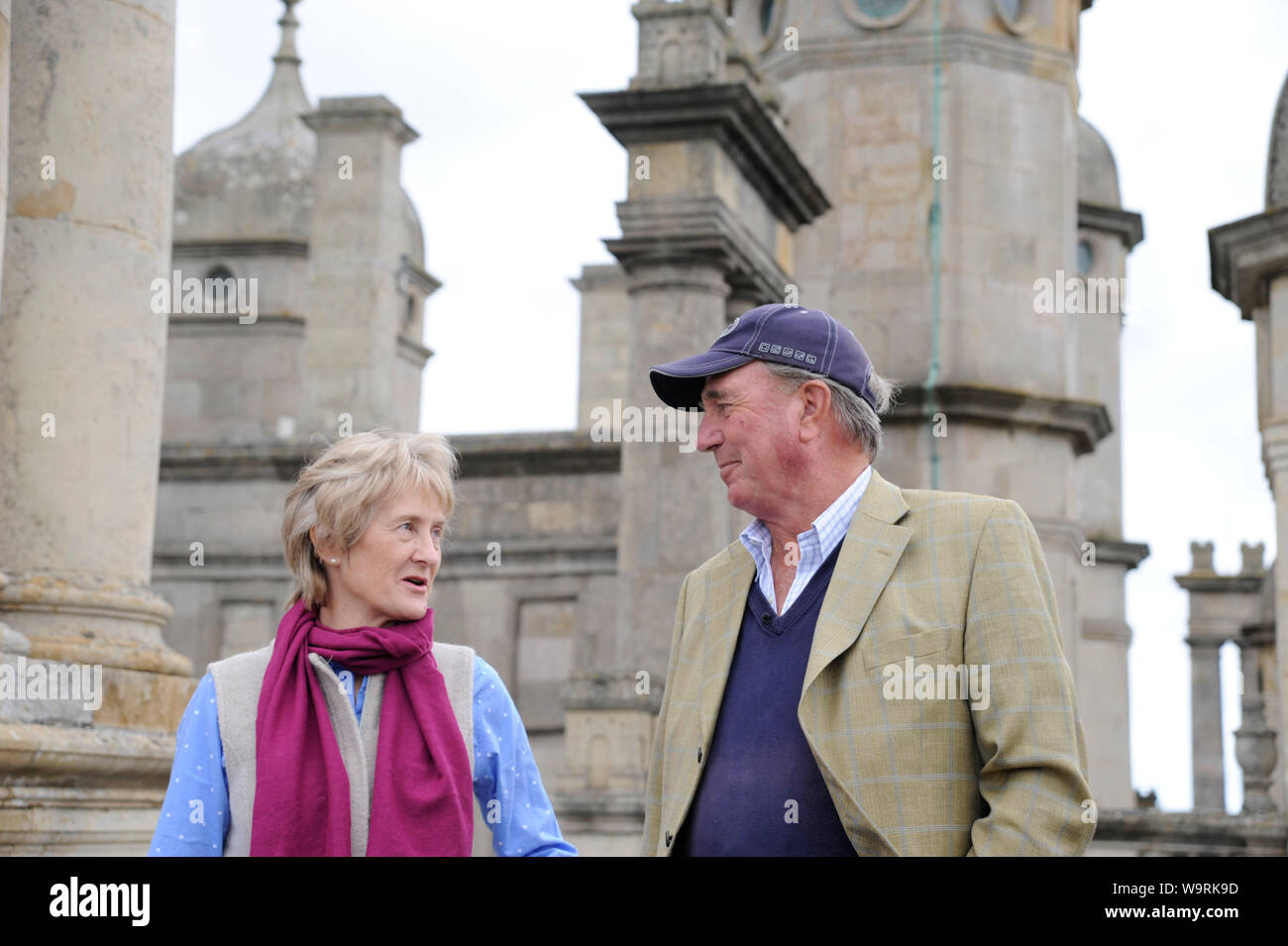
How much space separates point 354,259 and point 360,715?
16282 millimetres

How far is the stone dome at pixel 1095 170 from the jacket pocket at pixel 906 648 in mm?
21708

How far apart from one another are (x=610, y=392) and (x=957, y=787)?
834 inches

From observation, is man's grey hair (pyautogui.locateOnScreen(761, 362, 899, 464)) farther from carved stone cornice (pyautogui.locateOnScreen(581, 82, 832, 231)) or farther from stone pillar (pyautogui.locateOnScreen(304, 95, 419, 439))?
stone pillar (pyautogui.locateOnScreen(304, 95, 419, 439))

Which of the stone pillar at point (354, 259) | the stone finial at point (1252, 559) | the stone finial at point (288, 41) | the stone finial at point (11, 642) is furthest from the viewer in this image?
the stone finial at point (288, 41)

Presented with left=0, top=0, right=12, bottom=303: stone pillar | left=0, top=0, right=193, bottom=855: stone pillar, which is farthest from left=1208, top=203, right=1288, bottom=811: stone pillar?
left=0, top=0, right=12, bottom=303: stone pillar

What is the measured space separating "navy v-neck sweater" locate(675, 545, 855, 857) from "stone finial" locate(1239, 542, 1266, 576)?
73.1ft

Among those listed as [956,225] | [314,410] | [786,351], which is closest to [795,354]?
[786,351]

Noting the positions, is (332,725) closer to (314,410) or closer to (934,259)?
(934,259)

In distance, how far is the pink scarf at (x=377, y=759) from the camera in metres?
2.95

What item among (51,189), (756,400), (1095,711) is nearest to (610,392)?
(1095,711)

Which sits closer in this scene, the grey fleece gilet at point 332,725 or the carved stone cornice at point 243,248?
the grey fleece gilet at point 332,725

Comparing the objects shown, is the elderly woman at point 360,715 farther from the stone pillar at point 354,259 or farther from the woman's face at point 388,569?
the stone pillar at point 354,259

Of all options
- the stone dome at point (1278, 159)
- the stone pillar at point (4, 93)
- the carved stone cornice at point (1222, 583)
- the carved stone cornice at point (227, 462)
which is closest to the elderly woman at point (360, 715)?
the stone pillar at point (4, 93)

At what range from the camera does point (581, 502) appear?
16.0m
